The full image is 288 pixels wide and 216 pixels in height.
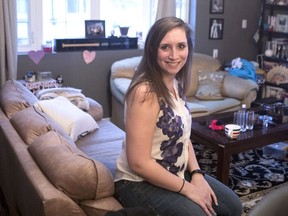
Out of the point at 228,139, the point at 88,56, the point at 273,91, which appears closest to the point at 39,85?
the point at 88,56

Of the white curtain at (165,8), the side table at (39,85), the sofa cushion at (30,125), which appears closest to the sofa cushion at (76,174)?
the sofa cushion at (30,125)

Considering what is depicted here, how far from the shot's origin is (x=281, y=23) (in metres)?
4.86

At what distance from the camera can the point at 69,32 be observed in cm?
407

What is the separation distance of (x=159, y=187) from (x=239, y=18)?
392 centimetres

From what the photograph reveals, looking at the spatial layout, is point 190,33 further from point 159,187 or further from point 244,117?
point 244,117

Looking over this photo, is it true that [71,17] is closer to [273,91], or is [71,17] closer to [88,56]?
[88,56]

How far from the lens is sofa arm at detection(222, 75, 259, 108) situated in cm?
401

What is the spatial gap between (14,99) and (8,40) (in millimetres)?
1136

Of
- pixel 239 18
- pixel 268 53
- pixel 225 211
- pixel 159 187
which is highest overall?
pixel 239 18

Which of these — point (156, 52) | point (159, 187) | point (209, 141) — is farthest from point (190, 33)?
point (209, 141)

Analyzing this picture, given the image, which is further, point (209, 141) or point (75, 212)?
point (209, 141)

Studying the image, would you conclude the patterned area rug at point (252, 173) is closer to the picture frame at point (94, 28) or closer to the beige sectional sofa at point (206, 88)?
the beige sectional sofa at point (206, 88)

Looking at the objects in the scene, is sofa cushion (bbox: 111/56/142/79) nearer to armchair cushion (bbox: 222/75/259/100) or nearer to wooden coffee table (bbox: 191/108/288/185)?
armchair cushion (bbox: 222/75/259/100)

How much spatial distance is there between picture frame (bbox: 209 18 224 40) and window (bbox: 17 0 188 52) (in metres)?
0.49
